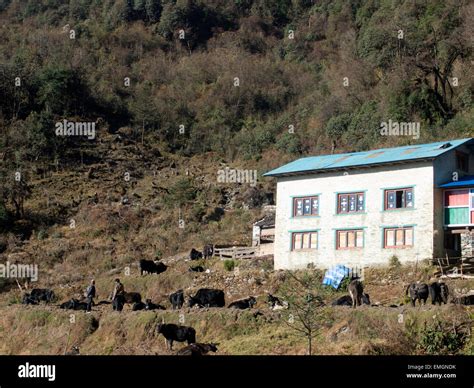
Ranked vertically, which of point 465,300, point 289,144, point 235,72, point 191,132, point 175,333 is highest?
point 235,72

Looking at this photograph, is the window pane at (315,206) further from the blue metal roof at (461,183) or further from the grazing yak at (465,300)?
the grazing yak at (465,300)

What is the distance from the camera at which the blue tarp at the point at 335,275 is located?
36591 millimetres

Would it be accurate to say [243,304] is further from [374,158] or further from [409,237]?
[374,158]

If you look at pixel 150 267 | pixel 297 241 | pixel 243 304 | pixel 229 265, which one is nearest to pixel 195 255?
pixel 150 267

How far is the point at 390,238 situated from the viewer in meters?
38.1

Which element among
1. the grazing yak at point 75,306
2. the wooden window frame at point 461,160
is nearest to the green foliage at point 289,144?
the wooden window frame at point 461,160

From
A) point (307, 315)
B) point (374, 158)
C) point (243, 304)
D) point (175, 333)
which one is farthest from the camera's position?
point (374, 158)

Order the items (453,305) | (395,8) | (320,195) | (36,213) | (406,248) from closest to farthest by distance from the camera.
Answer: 1. (453,305)
2. (406,248)
3. (320,195)
4. (36,213)
5. (395,8)

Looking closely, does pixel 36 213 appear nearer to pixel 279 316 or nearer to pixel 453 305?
pixel 279 316

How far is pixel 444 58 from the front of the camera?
59.4 metres

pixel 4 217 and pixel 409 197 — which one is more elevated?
pixel 409 197

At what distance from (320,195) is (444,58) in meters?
23.7

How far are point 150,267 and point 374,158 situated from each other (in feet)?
41.7
